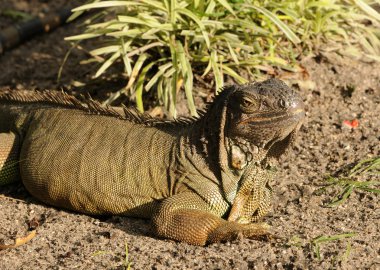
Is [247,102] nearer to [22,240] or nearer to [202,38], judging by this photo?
[22,240]

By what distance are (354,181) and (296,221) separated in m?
0.76

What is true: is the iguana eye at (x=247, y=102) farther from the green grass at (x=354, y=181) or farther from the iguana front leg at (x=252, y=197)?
the green grass at (x=354, y=181)

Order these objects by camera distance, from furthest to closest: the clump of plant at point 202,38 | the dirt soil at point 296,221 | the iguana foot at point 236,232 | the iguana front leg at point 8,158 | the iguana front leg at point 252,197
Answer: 1. the clump of plant at point 202,38
2. the iguana front leg at point 8,158
3. the iguana front leg at point 252,197
4. the iguana foot at point 236,232
5. the dirt soil at point 296,221

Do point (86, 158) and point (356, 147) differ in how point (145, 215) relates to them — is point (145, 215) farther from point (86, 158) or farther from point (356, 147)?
point (356, 147)

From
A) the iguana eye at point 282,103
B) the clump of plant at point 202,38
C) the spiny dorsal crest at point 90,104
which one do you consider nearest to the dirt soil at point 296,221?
the clump of plant at point 202,38

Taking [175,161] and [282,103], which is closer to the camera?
[282,103]

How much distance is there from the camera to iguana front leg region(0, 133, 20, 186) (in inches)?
260

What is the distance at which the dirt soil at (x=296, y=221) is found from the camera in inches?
206

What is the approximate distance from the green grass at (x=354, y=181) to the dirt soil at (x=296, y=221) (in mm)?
63

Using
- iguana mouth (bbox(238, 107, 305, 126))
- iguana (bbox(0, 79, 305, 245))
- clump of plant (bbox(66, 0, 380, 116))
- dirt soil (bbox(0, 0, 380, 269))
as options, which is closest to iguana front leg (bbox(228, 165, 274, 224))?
iguana (bbox(0, 79, 305, 245))

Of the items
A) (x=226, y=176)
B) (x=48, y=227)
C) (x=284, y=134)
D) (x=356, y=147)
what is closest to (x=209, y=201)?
(x=226, y=176)

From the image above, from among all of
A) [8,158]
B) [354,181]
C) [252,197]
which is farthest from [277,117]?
[8,158]

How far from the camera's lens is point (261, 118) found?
219 inches

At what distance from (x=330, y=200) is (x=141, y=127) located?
5.31 ft
